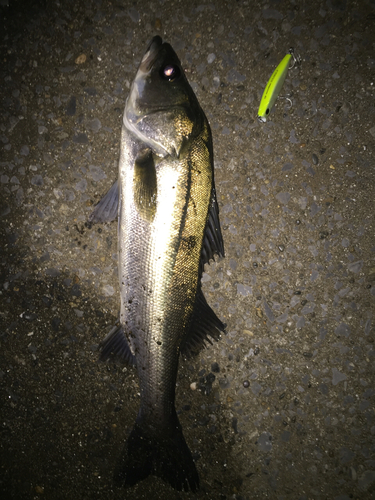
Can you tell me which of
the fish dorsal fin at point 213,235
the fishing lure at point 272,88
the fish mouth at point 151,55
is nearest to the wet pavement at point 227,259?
the fishing lure at point 272,88

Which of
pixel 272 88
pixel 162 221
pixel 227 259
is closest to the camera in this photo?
pixel 162 221

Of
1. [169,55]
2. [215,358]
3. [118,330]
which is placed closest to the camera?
[169,55]

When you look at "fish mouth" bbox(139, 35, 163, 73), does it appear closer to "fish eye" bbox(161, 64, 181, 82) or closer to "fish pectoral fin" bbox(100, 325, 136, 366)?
"fish eye" bbox(161, 64, 181, 82)

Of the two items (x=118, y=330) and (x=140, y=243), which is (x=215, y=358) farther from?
(x=140, y=243)

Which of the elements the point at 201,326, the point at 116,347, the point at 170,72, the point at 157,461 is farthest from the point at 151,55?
the point at 157,461

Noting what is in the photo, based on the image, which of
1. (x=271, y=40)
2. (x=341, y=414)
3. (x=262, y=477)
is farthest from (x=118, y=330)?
(x=271, y=40)

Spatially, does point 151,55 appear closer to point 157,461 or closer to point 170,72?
point 170,72
